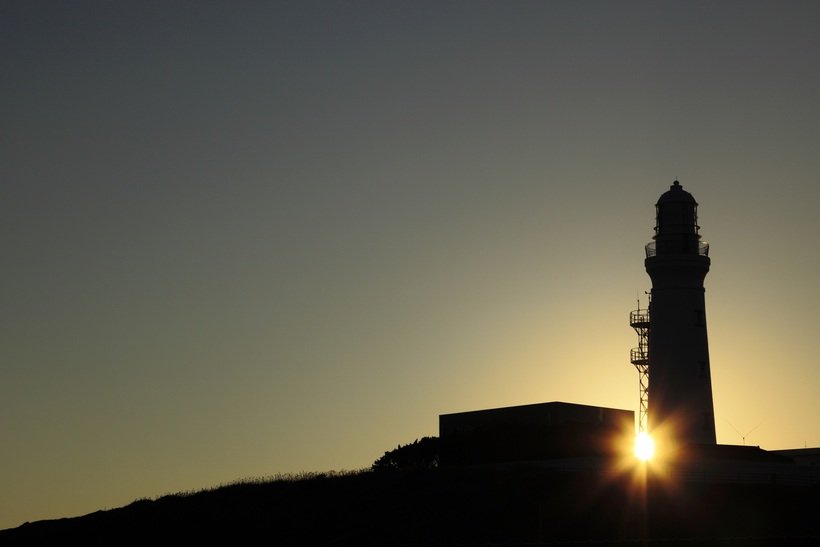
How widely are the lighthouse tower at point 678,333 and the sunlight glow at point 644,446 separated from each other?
416 millimetres

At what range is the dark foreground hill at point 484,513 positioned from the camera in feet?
143

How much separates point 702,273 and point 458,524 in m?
22.6

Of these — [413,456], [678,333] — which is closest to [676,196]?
[678,333]

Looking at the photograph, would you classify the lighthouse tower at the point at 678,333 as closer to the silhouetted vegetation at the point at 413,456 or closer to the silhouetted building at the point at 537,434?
the silhouetted building at the point at 537,434

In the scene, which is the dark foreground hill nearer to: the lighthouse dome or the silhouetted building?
the silhouetted building

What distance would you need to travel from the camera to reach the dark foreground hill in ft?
143

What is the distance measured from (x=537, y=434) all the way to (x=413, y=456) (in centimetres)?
674

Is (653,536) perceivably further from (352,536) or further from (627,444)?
(627,444)

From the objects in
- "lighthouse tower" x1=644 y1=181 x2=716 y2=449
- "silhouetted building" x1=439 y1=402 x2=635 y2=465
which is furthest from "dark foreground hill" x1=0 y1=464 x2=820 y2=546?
"lighthouse tower" x1=644 y1=181 x2=716 y2=449

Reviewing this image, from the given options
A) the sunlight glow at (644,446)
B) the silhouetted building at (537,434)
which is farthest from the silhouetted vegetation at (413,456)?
the sunlight glow at (644,446)

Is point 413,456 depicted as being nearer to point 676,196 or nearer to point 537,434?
point 537,434

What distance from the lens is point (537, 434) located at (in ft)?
191

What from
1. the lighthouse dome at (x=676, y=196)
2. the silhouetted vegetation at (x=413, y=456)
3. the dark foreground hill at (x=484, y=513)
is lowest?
the dark foreground hill at (x=484, y=513)

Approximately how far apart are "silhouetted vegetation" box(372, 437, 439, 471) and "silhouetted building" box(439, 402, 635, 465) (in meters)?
0.56
